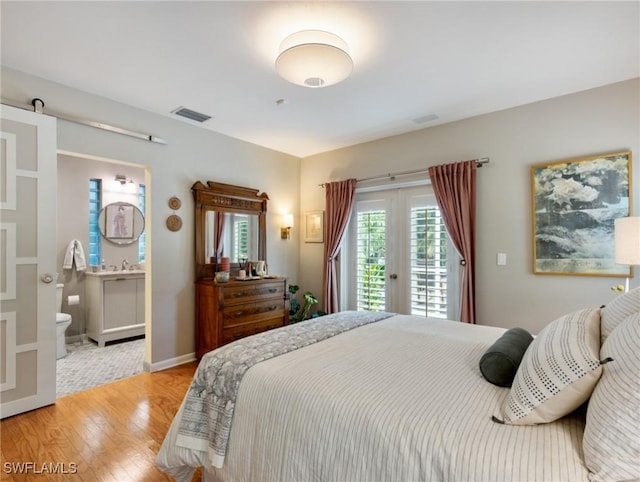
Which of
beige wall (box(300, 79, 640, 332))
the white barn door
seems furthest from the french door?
the white barn door

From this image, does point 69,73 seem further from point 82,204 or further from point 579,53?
point 579,53

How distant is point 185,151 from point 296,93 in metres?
1.52

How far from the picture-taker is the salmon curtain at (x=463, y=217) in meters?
3.33

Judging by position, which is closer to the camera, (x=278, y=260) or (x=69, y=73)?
(x=69, y=73)

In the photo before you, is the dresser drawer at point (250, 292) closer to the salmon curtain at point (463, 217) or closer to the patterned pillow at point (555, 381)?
the salmon curtain at point (463, 217)

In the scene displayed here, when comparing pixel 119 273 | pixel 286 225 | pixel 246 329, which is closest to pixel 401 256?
pixel 286 225

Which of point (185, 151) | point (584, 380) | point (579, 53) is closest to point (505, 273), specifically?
point (579, 53)

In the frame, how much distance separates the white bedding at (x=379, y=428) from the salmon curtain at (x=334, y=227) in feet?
8.60

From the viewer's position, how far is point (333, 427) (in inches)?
45.8

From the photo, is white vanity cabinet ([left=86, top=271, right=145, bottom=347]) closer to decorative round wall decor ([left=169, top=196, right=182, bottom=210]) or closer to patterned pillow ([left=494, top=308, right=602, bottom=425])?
decorative round wall decor ([left=169, top=196, right=182, bottom=210])

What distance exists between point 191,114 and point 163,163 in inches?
23.5

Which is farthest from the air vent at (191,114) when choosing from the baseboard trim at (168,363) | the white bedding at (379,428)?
the white bedding at (379,428)

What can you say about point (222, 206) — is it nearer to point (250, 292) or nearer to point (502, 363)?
point (250, 292)

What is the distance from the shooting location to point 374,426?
43.0 inches
